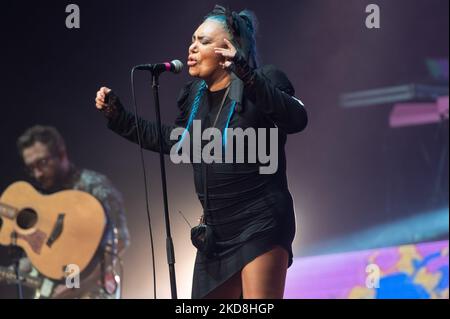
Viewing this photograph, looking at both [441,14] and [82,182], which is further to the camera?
[441,14]

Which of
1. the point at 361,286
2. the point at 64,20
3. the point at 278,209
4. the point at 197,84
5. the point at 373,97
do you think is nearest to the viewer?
the point at 278,209

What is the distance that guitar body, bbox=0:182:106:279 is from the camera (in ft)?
16.4

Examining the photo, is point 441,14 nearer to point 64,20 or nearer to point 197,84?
point 64,20

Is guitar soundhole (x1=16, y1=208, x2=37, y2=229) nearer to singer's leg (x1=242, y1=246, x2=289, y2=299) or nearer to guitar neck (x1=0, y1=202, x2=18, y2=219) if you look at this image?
guitar neck (x1=0, y1=202, x2=18, y2=219)

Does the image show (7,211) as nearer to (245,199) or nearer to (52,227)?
(52,227)

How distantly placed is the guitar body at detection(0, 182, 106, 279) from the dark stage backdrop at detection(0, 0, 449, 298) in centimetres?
15

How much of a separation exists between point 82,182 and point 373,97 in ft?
8.13

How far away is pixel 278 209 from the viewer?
2.71 meters

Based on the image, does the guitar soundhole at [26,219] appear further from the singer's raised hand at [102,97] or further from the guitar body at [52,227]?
the singer's raised hand at [102,97]

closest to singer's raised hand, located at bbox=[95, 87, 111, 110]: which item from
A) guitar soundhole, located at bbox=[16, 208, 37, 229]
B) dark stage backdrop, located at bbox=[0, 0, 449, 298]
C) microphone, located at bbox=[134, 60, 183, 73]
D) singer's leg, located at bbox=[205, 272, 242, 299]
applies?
microphone, located at bbox=[134, 60, 183, 73]

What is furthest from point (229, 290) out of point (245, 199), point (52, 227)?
point (52, 227)

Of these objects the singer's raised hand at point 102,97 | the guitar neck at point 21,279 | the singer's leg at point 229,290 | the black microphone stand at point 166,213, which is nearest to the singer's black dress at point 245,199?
the singer's leg at point 229,290
